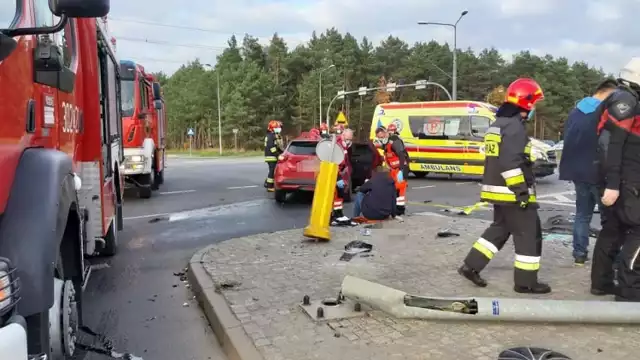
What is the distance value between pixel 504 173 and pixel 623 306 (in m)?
1.43

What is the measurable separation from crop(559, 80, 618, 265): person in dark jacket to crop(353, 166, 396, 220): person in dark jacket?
320cm

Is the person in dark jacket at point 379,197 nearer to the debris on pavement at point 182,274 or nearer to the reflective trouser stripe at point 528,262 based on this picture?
the debris on pavement at point 182,274

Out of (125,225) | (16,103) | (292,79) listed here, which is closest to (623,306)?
(16,103)

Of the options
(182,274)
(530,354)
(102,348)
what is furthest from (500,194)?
(182,274)

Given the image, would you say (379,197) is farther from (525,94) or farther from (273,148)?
(273,148)

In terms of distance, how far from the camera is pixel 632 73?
4.94 metres

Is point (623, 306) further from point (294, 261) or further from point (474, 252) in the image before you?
point (294, 261)

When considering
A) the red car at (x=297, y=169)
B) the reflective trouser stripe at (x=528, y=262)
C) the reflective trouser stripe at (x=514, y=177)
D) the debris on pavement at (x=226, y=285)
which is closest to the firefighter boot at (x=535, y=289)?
the reflective trouser stripe at (x=528, y=262)

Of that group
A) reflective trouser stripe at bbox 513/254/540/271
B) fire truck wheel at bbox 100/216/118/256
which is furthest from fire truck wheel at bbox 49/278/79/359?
fire truck wheel at bbox 100/216/118/256

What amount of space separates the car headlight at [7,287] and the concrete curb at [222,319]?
2.07m

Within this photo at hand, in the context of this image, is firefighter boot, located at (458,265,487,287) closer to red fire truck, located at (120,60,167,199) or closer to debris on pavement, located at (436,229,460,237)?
debris on pavement, located at (436,229,460,237)

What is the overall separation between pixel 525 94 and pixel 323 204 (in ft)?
10.9

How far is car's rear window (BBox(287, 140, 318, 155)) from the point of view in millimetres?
12605

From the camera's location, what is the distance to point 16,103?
242 centimetres
